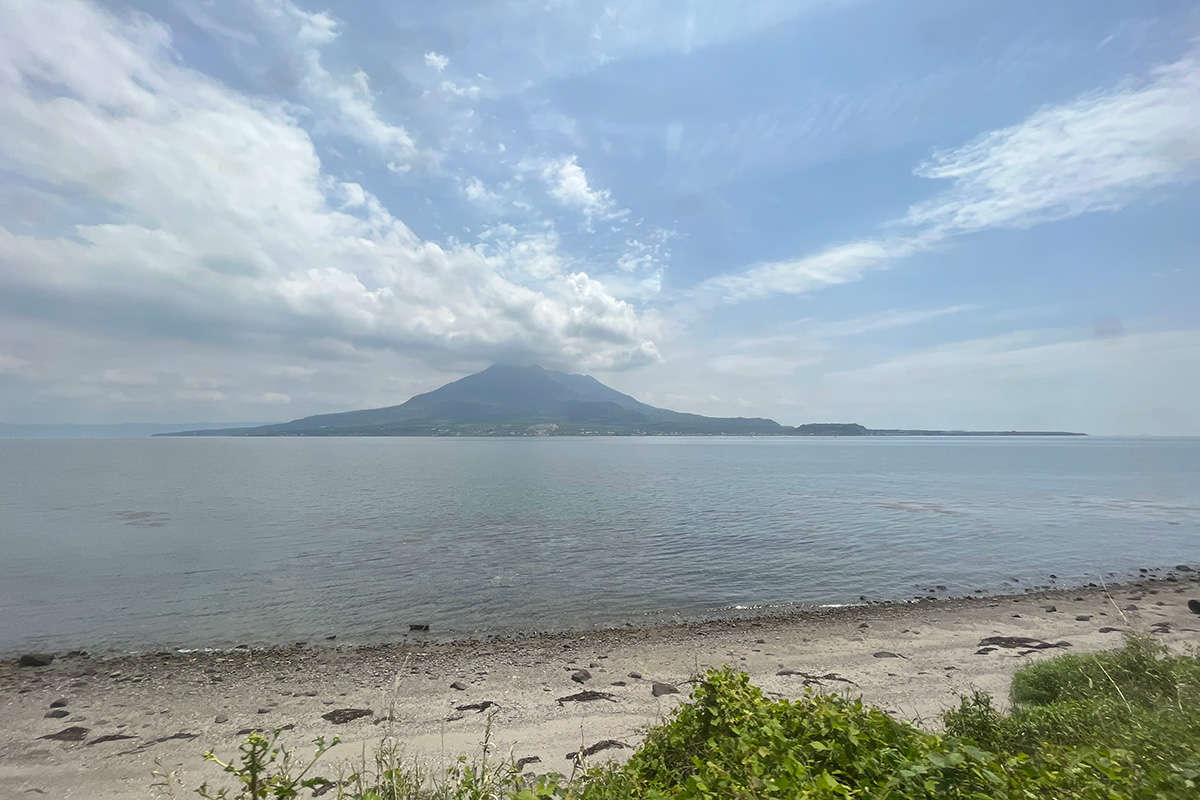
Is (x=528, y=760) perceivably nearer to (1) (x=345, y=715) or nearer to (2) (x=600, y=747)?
(2) (x=600, y=747)

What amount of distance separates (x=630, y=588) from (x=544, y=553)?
8.80 meters

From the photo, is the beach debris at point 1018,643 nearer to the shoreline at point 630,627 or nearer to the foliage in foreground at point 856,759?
the shoreline at point 630,627

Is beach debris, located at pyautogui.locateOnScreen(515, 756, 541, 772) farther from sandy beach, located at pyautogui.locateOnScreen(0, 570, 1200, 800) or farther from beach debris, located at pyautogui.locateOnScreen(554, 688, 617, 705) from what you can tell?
beach debris, located at pyautogui.locateOnScreen(554, 688, 617, 705)

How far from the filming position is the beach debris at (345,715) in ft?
41.4

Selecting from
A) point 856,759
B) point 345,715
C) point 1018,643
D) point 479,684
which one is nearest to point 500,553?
point 479,684

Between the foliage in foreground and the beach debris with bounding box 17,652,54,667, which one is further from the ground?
the foliage in foreground

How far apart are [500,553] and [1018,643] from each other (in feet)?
82.6

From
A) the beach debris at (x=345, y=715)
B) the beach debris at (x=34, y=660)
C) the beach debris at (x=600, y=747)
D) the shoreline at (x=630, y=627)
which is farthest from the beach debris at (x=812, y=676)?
the beach debris at (x=34, y=660)

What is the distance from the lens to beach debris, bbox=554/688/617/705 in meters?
13.3

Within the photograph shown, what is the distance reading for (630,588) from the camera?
25422 mm

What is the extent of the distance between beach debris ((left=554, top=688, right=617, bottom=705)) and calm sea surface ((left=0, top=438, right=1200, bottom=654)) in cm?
716

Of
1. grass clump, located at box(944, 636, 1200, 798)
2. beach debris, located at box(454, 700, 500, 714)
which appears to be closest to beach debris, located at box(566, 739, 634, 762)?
beach debris, located at box(454, 700, 500, 714)

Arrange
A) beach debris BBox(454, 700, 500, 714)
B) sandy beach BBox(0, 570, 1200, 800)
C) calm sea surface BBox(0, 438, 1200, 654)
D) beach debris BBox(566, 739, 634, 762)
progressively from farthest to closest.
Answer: calm sea surface BBox(0, 438, 1200, 654) < beach debris BBox(454, 700, 500, 714) < sandy beach BBox(0, 570, 1200, 800) < beach debris BBox(566, 739, 634, 762)

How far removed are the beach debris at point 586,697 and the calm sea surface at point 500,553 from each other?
23.5 ft
